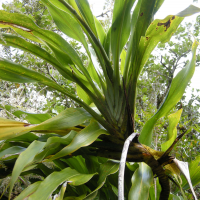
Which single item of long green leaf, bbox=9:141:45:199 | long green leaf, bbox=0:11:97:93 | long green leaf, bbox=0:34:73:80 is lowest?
long green leaf, bbox=9:141:45:199

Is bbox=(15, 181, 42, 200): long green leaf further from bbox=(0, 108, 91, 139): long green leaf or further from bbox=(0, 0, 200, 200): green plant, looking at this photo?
bbox=(0, 108, 91, 139): long green leaf

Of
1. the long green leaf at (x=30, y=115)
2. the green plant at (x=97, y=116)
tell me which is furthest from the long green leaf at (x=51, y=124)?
the long green leaf at (x=30, y=115)

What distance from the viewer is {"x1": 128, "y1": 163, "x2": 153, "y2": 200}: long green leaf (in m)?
0.46

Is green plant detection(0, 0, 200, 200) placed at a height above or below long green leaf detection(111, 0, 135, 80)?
below

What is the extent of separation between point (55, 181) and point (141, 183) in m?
0.23

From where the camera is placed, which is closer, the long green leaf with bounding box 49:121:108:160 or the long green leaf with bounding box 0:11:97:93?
the long green leaf with bounding box 49:121:108:160

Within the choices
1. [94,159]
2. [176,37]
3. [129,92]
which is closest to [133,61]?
[129,92]

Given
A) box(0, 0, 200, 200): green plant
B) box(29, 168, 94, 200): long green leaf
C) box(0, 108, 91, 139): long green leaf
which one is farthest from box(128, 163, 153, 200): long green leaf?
box(0, 108, 91, 139): long green leaf

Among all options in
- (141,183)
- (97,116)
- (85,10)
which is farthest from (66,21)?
(141,183)

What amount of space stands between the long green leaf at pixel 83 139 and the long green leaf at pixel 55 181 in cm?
5

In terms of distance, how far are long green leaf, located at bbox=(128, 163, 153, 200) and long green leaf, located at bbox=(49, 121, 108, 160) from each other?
0.51 feet

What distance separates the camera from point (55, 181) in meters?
0.44

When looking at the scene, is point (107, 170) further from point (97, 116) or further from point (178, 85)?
point (178, 85)

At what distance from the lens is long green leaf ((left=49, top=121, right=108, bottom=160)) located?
0.47 m
